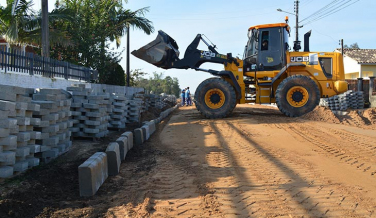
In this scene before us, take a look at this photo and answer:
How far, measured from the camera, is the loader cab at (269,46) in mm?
13594

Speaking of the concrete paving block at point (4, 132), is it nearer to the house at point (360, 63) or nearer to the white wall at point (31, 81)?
the white wall at point (31, 81)

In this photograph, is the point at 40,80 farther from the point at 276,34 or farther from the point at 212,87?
the point at 276,34

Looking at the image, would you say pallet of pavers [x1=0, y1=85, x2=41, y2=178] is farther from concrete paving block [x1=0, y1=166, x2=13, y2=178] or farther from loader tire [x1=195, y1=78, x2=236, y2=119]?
loader tire [x1=195, y1=78, x2=236, y2=119]

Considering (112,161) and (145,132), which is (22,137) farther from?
(145,132)

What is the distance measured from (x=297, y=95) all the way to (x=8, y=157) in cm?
1048

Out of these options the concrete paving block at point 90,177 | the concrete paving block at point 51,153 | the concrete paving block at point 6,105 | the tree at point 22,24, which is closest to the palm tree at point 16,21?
the tree at point 22,24

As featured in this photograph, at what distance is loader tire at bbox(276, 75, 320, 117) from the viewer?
13047mm

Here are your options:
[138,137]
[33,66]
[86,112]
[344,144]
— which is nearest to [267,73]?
[344,144]

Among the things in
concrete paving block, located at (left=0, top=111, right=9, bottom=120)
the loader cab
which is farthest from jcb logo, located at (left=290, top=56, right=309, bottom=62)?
concrete paving block, located at (left=0, top=111, right=9, bottom=120)

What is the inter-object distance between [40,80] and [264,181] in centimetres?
943

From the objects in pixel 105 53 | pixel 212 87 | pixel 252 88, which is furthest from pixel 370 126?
pixel 105 53

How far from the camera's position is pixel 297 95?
13289 mm

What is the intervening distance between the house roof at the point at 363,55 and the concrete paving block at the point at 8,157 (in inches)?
1496

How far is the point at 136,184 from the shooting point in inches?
222
